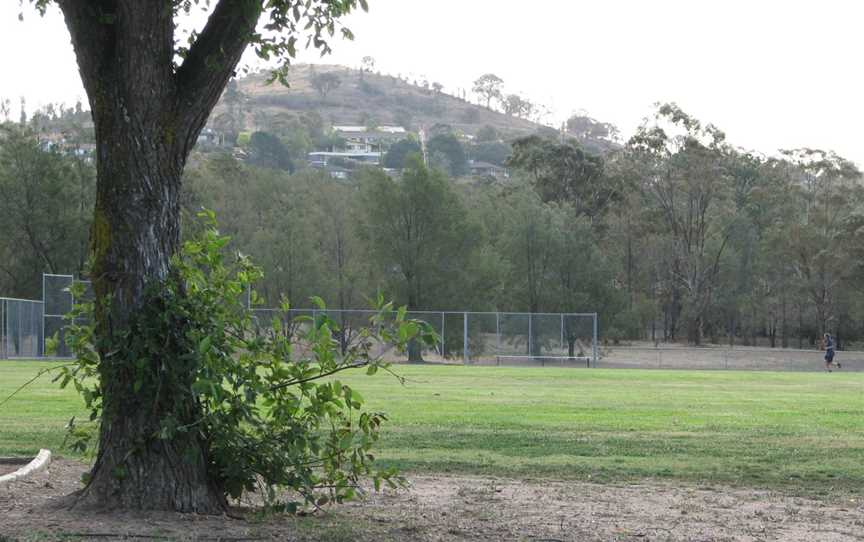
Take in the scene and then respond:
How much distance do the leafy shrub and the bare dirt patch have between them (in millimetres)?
362

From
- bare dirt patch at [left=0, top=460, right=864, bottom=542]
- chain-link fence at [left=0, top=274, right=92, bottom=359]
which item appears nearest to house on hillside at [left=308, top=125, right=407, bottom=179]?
chain-link fence at [left=0, top=274, right=92, bottom=359]

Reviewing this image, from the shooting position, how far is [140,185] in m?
7.43

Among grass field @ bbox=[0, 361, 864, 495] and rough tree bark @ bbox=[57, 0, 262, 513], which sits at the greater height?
rough tree bark @ bbox=[57, 0, 262, 513]

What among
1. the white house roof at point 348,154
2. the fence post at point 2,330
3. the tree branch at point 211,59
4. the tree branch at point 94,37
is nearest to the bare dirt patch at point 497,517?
the tree branch at point 211,59

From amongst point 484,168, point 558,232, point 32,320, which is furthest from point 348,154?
point 32,320

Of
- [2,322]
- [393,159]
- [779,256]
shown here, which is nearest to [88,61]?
[2,322]

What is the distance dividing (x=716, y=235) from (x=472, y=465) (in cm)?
6642

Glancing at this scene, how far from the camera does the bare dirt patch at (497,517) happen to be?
688 centimetres

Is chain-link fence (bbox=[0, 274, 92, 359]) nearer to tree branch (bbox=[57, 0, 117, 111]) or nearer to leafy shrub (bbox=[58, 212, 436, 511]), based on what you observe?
tree branch (bbox=[57, 0, 117, 111])

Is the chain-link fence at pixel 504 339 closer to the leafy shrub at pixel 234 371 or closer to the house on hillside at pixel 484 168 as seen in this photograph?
the leafy shrub at pixel 234 371

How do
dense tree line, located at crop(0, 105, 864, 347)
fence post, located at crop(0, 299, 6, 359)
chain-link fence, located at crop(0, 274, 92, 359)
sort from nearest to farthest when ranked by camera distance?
1. fence post, located at crop(0, 299, 6, 359)
2. chain-link fence, located at crop(0, 274, 92, 359)
3. dense tree line, located at crop(0, 105, 864, 347)

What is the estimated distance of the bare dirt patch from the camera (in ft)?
22.6

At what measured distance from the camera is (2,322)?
41875 millimetres

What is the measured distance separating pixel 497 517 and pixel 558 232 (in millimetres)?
52804
